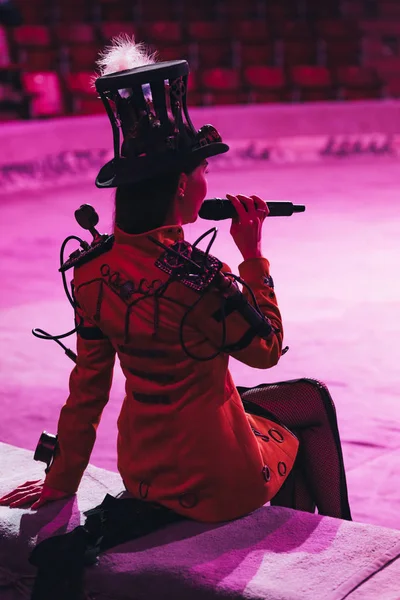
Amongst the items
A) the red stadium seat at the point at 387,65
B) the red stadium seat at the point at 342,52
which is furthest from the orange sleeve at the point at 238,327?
the red stadium seat at the point at 387,65

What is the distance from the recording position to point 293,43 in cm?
1023

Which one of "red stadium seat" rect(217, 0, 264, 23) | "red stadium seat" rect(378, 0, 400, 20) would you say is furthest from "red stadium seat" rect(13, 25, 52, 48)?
"red stadium seat" rect(378, 0, 400, 20)

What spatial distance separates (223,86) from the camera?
31.8 feet

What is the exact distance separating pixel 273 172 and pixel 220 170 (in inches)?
18.7

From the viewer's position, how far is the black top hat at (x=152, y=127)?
1.53 meters

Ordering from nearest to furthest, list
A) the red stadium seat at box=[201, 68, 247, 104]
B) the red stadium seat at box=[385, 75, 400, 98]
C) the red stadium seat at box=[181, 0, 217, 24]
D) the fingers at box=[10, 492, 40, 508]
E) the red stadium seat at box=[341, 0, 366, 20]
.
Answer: the fingers at box=[10, 492, 40, 508]
the red stadium seat at box=[201, 68, 247, 104]
the red stadium seat at box=[181, 0, 217, 24]
the red stadium seat at box=[385, 75, 400, 98]
the red stadium seat at box=[341, 0, 366, 20]

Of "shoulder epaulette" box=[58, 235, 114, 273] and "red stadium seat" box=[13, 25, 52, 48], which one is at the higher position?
"red stadium seat" box=[13, 25, 52, 48]

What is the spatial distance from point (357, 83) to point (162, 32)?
2084 millimetres

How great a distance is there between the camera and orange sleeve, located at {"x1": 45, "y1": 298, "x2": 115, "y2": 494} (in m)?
1.73

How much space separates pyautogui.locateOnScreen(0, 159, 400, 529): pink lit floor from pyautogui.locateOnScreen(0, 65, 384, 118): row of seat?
127 cm

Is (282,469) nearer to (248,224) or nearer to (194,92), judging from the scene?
(248,224)

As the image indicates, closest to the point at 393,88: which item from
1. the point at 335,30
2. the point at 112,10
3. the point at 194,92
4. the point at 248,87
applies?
the point at 335,30

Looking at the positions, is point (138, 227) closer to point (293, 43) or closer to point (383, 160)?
point (383, 160)

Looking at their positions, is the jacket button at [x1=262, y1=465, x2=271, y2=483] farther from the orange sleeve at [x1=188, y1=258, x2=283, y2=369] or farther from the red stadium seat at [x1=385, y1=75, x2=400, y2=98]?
the red stadium seat at [x1=385, y1=75, x2=400, y2=98]
